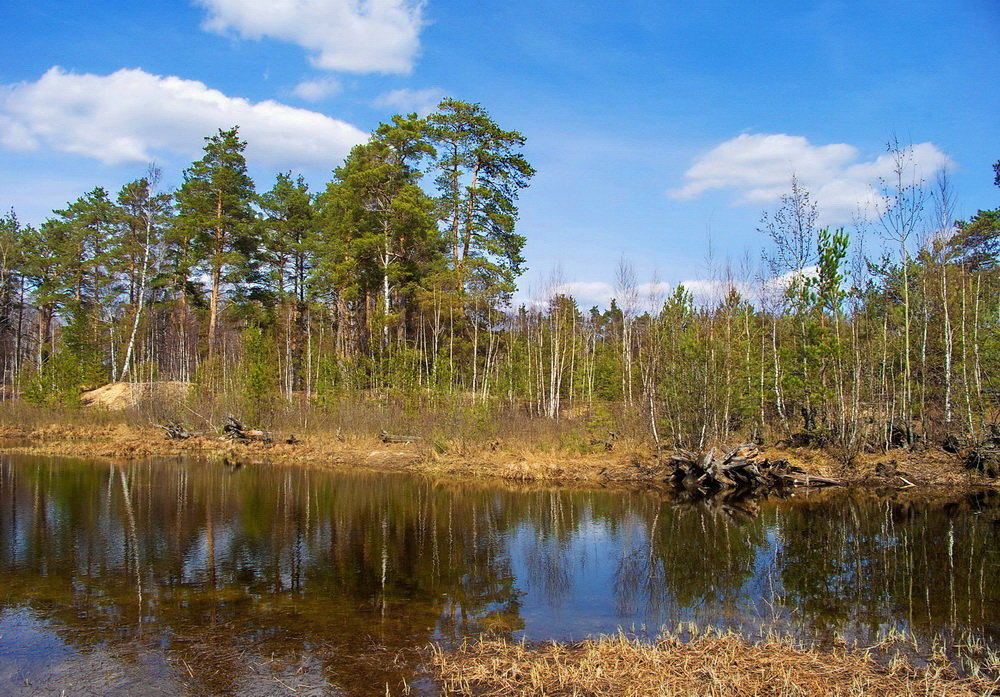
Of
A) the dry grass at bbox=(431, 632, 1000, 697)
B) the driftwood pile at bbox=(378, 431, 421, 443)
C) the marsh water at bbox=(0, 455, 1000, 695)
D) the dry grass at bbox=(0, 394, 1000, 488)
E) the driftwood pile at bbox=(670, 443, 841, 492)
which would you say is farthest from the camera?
the driftwood pile at bbox=(378, 431, 421, 443)

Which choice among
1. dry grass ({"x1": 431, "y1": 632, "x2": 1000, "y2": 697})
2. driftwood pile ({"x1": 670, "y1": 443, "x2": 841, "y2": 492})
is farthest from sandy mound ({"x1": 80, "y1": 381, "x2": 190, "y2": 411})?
dry grass ({"x1": 431, "y1": 632, "x2": 1000, "y2": 697})

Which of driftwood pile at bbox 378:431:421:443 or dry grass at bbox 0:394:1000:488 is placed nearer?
dry grass at bbox 0:394:1000:488

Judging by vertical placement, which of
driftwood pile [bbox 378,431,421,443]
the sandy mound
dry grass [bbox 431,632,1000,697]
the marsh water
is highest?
the sandy mound

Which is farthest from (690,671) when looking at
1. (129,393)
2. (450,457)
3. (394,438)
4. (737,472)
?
(129,393)

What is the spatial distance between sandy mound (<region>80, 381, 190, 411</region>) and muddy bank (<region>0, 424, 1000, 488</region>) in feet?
9.33

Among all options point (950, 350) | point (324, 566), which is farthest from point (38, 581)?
point (950, 350)

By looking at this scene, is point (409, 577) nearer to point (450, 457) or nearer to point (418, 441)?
point (450, 457)

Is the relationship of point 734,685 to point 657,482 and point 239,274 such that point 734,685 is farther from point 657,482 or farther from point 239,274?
point 239,274

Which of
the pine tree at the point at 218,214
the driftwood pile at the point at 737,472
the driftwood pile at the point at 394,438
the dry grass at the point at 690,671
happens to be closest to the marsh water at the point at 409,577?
the dry grass at the point at 690,671

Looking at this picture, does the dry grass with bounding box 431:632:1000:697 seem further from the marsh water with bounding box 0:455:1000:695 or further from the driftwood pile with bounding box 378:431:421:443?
the driftwood pile with bounding box 378:431:421:443

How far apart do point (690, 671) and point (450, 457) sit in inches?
692

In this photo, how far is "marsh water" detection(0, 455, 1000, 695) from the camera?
6.81 metres

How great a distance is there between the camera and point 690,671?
6.09m

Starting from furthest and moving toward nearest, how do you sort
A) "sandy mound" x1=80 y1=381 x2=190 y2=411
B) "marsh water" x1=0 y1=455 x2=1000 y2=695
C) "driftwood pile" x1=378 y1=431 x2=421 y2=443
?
1. "sandy mound" x1=80 y1=381 x2=190 y2=411
2. "driftwood pile" x1=378 y1=431 x2=421 y2=443
3. "marsh water" x1=0 y1=455 x2=1000 y2=695
